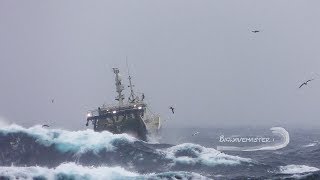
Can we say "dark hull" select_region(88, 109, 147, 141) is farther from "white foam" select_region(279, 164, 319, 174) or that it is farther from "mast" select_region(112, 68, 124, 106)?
"white foam" select_region(279, 164, 319, 174)

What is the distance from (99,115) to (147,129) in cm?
1143

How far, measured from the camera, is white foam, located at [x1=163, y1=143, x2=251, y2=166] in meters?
56.4

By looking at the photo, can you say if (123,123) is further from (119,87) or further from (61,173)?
(61,173)

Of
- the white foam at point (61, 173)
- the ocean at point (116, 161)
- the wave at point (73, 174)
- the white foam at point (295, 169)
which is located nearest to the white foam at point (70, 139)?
the ocean at point (116, 161)

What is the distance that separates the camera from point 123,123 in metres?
94.6

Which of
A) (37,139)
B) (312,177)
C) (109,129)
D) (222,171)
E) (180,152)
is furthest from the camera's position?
(109,129)

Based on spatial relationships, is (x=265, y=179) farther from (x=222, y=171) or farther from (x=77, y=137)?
(x=77, y=137)

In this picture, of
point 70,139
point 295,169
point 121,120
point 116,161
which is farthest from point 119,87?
point 295,169

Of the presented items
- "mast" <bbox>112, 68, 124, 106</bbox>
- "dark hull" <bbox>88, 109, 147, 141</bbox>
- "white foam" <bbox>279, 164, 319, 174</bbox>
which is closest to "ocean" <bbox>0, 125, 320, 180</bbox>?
"white foam" <bbox>279, 164, 319, 174</bbox>

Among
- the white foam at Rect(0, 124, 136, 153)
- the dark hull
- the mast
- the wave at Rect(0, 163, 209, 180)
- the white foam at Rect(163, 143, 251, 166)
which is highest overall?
the mast

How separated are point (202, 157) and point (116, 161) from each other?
35.6 feet

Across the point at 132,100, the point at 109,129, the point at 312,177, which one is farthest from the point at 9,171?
the point at 132,100

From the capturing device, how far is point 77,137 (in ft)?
227

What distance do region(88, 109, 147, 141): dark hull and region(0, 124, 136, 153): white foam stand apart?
826 inches
